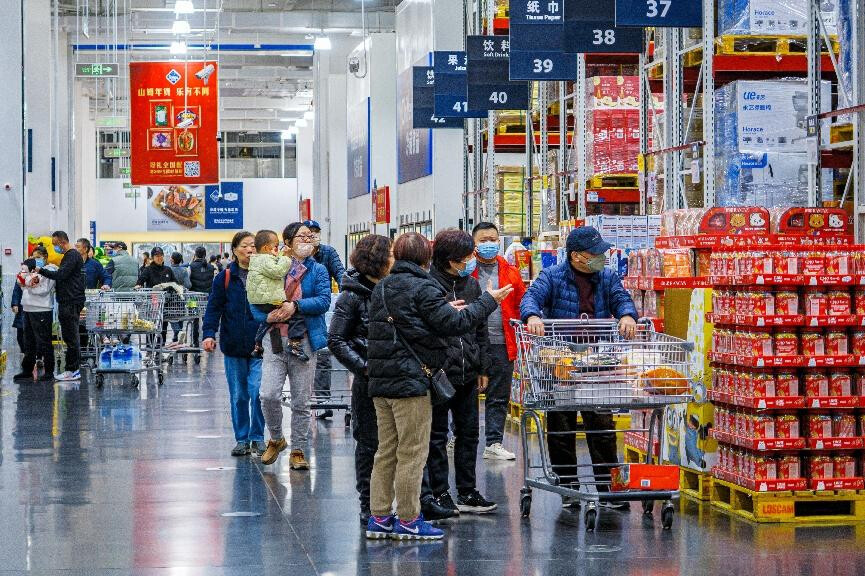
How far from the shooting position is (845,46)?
379 inches

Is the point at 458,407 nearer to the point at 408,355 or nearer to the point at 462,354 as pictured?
the point at 462,354

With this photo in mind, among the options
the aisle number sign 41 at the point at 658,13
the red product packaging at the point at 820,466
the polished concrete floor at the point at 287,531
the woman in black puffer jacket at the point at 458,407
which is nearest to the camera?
the polished concrete floor at the point at 287,531

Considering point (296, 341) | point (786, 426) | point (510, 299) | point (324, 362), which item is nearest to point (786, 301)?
point (786, 426)

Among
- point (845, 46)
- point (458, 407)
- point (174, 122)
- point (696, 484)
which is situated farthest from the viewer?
point (174, 122)

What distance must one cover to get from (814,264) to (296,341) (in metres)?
3.87

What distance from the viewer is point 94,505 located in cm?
842

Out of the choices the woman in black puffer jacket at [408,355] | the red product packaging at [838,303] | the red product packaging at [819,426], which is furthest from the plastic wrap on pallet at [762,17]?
the woman in black puffer jacket at [408,355]

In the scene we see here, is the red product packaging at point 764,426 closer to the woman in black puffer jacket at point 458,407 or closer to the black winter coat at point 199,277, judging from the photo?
the woman in black puffer jacket at point 458,407

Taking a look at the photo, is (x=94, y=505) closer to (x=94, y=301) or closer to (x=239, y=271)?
(x=239, y=271)

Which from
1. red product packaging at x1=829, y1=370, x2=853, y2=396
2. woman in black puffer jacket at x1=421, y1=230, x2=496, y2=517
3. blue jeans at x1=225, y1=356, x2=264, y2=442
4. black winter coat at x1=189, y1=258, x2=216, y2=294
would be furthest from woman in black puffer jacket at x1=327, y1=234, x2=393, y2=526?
black winter coat at x1=189, y1=258, x2=216, y2=294

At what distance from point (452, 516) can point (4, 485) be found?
335cm

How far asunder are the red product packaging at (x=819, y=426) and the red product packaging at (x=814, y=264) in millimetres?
827

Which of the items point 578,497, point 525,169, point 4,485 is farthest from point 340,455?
point 525,169

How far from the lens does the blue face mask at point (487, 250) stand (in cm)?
969
